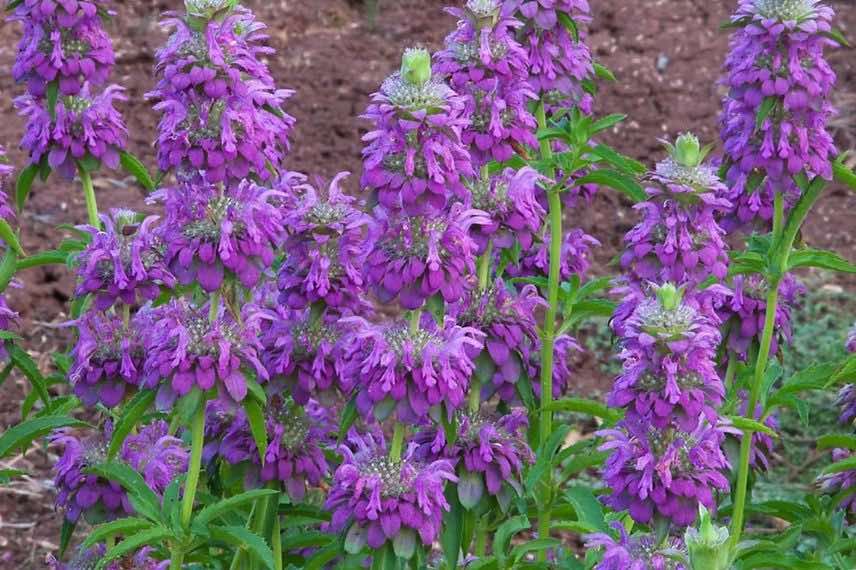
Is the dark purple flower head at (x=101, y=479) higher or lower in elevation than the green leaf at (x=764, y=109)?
lower

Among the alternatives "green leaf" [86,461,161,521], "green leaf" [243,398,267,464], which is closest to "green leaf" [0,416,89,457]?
"green leaf" [86,461,161,521]

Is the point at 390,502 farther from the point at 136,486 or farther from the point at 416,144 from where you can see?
the point at 416,144

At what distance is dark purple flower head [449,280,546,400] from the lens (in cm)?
360

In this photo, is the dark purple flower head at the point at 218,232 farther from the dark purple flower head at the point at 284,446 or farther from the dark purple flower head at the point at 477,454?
the dark purple flower head at the point at 477,454

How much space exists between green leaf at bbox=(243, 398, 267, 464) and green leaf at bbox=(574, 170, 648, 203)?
1243 millimetres

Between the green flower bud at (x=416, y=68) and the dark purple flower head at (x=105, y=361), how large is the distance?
1.11 meters

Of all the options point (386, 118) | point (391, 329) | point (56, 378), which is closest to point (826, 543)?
point (391, 329)

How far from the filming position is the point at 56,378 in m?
4.21

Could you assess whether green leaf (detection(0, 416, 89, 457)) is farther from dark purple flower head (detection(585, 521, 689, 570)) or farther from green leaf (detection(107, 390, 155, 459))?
dark purple flower head (detection(585, 521, 689, 570))

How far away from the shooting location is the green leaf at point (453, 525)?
3.50 metres

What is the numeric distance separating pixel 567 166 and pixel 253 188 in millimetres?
1226

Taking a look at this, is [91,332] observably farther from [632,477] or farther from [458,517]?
[632,477]

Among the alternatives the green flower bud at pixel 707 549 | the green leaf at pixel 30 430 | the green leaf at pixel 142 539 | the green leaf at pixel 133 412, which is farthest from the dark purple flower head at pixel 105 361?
the green flower bud at pixel 707 549

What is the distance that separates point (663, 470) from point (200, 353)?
1.11 meters
